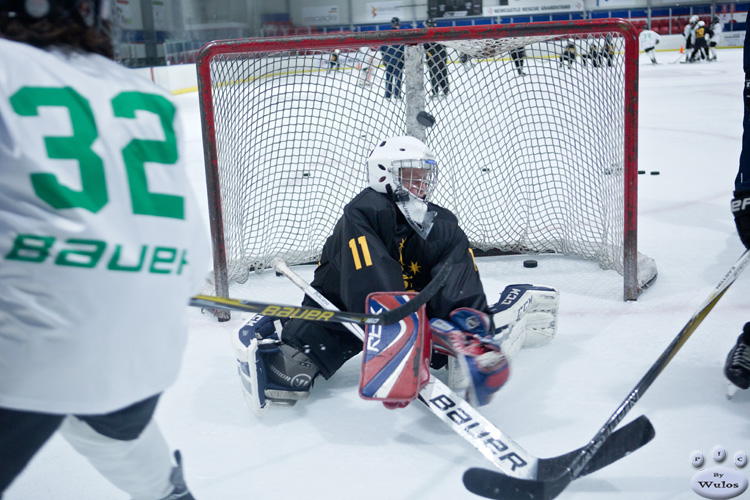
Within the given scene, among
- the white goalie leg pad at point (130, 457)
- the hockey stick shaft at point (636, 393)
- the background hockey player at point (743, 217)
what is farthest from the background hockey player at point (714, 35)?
the white goalie leg pad at point (130, 457)

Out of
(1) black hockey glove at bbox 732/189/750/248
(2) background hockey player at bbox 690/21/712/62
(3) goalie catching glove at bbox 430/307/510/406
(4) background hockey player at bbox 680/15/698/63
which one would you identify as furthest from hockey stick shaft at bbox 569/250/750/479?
(4) background hockey player at bbox 680/15/698/63

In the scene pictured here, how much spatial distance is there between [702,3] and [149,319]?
1793cm

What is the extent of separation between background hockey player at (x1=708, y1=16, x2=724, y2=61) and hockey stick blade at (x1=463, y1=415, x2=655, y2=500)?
509 inches

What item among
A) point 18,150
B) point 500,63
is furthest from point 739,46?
point 18,150

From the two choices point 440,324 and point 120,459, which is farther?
point 440,324

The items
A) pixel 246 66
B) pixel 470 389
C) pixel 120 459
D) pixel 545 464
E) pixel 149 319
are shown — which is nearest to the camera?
pixel 149 319

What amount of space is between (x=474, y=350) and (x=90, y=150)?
3.42 feet

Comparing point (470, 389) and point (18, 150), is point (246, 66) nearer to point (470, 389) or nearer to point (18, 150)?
point (470, 389)

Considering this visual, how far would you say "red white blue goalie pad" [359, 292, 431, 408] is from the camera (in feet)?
4.86

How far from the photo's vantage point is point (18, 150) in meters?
0.66

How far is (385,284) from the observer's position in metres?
1.64

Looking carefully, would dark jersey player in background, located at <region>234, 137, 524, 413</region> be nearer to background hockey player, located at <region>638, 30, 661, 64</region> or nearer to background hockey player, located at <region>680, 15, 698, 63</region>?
background hockey player, located at <region>638, 30, 661, 64</region>

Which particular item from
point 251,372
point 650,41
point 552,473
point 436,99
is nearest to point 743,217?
point 552,473

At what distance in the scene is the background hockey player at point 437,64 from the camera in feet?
8.76
